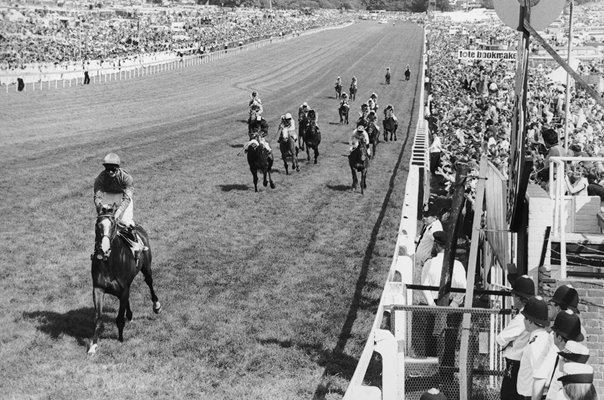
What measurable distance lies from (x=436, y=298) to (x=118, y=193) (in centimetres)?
419

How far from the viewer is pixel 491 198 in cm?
648

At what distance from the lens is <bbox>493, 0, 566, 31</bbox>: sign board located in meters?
5.65

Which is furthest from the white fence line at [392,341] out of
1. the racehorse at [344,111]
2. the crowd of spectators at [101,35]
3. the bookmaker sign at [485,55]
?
the crowd of spectators at [101,35]

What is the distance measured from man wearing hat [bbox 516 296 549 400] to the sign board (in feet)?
6.66

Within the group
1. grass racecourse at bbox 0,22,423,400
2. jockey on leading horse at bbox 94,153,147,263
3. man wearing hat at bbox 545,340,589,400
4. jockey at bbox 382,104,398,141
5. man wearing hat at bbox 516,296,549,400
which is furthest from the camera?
jockey at bbox 382,104,398,141

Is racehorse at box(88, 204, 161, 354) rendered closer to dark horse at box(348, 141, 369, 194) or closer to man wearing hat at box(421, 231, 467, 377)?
man wearing hat at box(421, 231, 467, 377)

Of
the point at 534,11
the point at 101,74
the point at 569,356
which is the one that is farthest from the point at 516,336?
the point at 101,74

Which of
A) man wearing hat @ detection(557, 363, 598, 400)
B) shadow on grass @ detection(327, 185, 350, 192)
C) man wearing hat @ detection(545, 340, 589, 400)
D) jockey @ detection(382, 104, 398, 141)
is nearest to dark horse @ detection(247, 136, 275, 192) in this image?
shadow on grass @ detection(327, 185, 350, 192)

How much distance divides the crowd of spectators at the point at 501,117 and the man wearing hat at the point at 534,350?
244 centimetres

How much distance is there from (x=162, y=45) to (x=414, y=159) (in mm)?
54907

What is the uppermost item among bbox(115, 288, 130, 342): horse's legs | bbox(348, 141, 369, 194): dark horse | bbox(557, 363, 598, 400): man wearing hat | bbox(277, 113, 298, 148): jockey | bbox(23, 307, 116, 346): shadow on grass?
bbox(557, 363, 598, 400): man wearing hat

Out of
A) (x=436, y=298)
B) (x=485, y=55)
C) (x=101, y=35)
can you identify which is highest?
(x=101, y=35)

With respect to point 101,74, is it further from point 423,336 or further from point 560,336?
point 560,336

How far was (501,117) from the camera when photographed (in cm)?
2147
